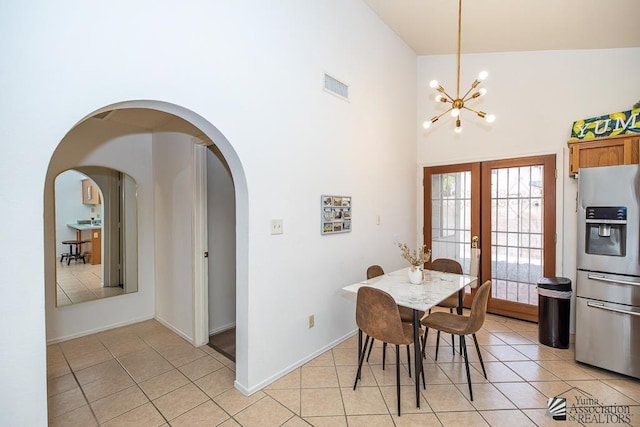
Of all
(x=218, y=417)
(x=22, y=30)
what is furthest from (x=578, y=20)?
(x=218, y=417)

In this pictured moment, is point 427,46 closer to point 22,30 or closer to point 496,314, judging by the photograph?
point 496,314

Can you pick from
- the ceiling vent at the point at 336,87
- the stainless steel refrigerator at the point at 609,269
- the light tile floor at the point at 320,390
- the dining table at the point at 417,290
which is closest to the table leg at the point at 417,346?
the dining table at the point at 417,290

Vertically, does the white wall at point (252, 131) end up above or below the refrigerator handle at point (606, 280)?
above

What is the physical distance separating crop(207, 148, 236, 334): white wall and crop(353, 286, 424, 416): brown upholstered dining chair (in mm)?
2035

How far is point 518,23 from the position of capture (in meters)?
3.36

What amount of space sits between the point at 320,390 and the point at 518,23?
437cm

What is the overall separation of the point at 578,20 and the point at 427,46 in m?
1.77

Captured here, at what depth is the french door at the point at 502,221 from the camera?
3.82m

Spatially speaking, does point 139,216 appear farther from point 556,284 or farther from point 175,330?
point 556,284

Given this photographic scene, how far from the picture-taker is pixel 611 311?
8.71 feet

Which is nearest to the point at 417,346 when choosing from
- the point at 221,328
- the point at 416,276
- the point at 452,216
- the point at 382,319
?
Result: the point at 382,319

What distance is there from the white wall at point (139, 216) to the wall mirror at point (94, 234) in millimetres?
67

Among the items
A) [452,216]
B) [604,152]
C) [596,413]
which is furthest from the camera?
[452,216]

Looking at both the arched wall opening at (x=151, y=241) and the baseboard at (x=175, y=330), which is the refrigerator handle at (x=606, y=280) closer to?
the arched wall opening at (x=151, y=241)
